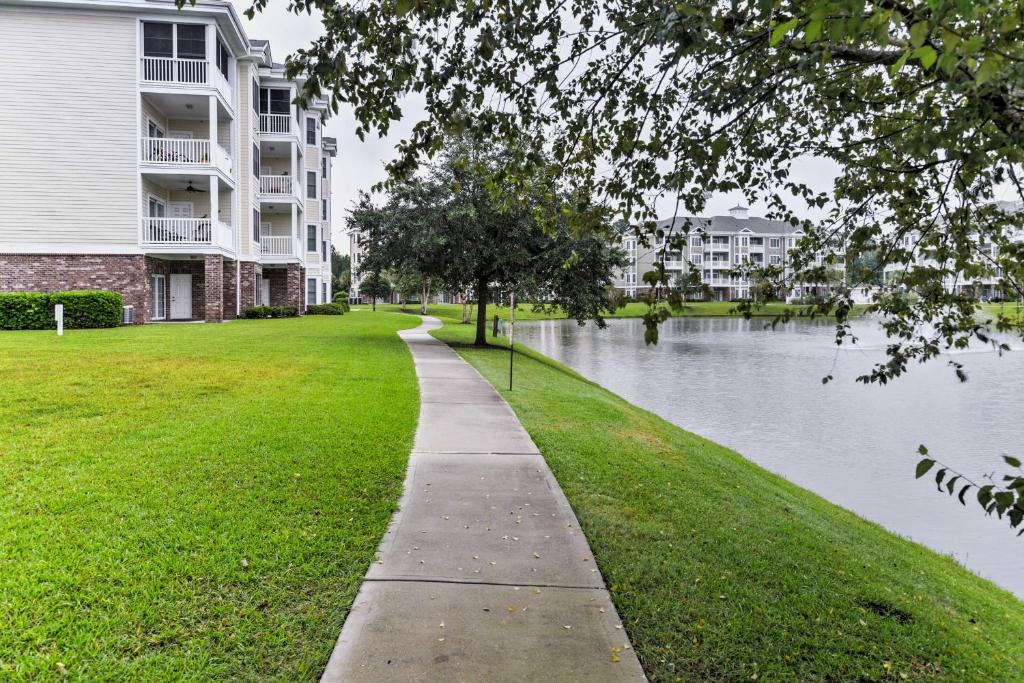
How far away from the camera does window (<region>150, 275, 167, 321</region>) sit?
22920mm

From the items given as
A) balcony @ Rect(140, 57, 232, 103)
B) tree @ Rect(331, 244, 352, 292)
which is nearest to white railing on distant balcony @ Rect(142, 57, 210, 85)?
balcony @ Rect(140, 57, 232, 103)

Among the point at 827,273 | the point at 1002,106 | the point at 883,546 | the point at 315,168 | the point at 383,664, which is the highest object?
the point at 315,168

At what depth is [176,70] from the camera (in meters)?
21.0

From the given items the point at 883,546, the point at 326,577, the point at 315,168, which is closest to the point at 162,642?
the point at 326,577

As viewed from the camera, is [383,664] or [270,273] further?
[270,273]

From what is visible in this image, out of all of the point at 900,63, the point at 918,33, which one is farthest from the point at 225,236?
the point at 918,33

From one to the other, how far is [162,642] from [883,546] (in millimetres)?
6049

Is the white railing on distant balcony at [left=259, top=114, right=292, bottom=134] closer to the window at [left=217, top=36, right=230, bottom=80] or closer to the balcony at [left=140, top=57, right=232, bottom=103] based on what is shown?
the window at [left=217, top=36, right=230, bottom=80]

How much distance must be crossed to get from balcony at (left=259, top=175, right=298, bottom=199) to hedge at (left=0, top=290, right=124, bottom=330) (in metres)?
12.8

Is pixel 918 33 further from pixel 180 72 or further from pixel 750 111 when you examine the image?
pixel 180 72

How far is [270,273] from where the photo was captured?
3241cm

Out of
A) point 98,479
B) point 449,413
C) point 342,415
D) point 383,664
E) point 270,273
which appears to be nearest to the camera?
point 383,664

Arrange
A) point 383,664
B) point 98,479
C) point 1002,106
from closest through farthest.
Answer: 1. point 383,664
2. point 1002,106
3. point 98,479

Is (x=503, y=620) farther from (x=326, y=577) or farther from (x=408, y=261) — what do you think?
(x=408, y=261)
